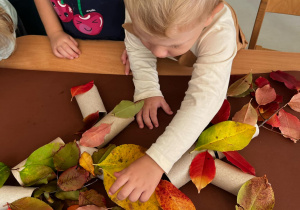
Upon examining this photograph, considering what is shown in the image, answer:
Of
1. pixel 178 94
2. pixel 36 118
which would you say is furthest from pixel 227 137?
pixel 36 118

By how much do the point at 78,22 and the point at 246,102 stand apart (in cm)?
49

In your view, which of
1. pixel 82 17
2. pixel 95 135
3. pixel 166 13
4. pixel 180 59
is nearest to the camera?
pixel 166 13

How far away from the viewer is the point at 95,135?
52cm

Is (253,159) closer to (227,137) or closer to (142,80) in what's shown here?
(227,137)

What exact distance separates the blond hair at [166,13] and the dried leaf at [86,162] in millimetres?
226

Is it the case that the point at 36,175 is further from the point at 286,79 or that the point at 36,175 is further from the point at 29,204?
the point at 286,79

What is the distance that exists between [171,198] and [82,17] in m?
0.55

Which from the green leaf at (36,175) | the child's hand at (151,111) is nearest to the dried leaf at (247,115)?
the child's hand at (151,111)

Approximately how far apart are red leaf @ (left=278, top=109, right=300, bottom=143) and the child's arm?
1.49 ft

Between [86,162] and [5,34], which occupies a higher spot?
[5,34]

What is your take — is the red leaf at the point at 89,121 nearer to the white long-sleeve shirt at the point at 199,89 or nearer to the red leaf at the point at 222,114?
the white long-sleeve shirt at the point at 199,89

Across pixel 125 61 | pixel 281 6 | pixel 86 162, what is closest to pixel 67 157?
pixel 86 162

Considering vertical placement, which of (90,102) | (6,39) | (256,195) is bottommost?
(256,195)

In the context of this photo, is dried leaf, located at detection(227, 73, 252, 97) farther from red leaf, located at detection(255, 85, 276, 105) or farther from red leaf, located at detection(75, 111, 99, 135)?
red leaf, located at detection(75, 111, 99, 135)
